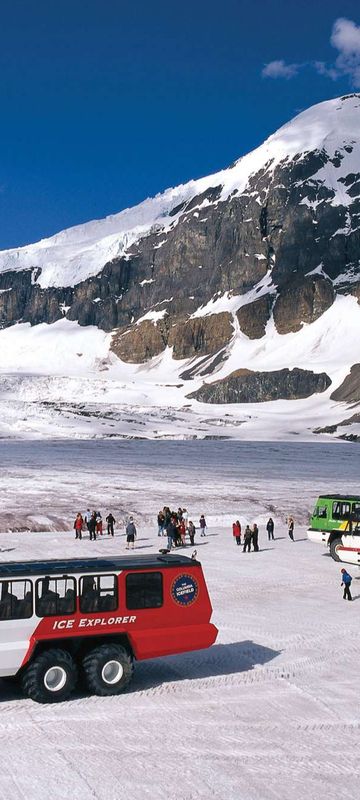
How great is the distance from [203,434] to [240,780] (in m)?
173

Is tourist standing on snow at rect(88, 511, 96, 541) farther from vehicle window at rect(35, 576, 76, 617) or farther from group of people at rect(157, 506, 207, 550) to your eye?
vehicle window at rect(35, 576, 76, 617)

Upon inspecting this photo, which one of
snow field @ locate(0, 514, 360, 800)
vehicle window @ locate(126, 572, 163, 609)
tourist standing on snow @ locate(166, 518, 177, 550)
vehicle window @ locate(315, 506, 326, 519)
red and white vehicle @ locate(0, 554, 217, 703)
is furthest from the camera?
tourist standing on snow @ locate(166, 518, 177, 550)

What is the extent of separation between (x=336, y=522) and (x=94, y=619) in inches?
801

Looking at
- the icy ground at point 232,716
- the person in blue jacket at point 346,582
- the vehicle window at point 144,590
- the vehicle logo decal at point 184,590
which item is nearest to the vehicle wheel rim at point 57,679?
the icy ground at point 232,716

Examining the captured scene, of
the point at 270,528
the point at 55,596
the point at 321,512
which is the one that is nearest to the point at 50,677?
the point at 55,596

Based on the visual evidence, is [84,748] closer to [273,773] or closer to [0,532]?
[273,773]

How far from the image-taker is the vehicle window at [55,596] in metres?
15.1

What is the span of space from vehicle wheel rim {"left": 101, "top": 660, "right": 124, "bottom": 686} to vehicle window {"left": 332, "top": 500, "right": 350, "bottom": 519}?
64.1 feet

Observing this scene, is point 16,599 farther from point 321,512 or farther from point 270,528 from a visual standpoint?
point 270,528

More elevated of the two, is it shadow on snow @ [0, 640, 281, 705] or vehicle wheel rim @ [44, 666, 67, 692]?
vehicle wheel rim @ [44, 666, 67, 692]

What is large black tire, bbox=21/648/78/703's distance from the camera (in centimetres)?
1501

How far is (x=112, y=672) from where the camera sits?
15.8 m

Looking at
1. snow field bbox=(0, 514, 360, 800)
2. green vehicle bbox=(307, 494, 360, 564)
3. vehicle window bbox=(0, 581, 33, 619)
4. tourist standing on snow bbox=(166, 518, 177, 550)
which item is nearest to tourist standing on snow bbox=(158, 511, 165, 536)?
tourist standing on snow bbox=(166, 518, 177, 550)

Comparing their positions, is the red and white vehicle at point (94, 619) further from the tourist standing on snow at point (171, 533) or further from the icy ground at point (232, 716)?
the tourist standing on snow at point (171, 533)
